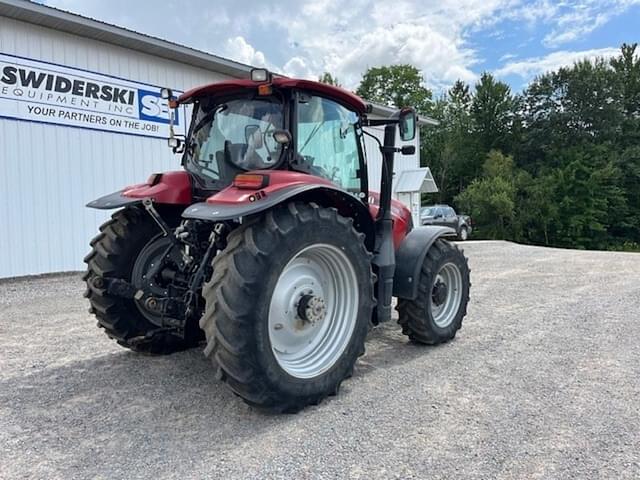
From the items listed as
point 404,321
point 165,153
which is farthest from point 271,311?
point 165,153

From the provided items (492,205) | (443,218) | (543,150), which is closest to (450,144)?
(543,150)

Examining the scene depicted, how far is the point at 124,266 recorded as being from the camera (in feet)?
13.5

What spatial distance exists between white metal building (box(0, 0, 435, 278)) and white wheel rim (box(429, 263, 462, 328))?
510 centimetres

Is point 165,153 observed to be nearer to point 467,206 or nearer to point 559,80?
point 467,206

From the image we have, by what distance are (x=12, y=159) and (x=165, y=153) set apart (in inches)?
126

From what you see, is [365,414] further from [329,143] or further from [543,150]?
[543,150]

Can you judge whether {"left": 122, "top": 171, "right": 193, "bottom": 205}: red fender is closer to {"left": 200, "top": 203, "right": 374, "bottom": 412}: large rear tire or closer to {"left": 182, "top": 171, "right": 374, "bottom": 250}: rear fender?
{"left": 182, "top": 171, "right": 374, "bottom": 250}: rear fender

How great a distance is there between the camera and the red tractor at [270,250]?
120 inches

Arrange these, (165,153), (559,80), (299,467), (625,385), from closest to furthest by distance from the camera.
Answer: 1. (299,467)
2. (625,385)
3. (165,153)
4. (559,80)

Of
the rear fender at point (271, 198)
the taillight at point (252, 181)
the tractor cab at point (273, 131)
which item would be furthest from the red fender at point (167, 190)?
the taillight at point (252, 181)

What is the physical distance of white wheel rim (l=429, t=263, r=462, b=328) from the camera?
4.78 metres

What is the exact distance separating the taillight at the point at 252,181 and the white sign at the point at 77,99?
7.78 meters

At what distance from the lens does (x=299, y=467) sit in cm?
263

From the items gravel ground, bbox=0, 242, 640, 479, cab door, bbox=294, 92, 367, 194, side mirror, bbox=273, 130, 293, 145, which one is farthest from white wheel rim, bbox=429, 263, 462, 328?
side mirror, bbox=273, 130, 293, 145
